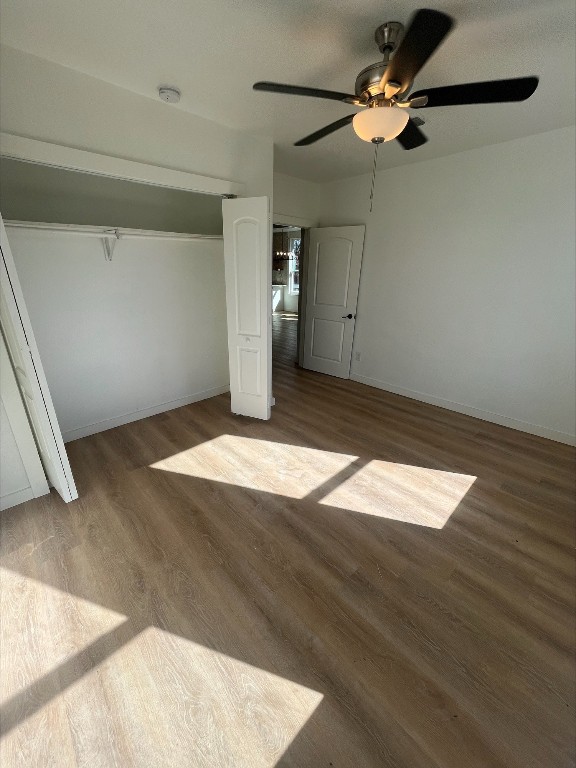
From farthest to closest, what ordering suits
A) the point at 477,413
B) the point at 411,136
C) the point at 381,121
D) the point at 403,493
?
the point at 477,413 → the point at 403,493 → the point at 411,136 → the point at 381,121

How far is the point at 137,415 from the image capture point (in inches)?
127

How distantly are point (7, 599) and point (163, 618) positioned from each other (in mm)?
791

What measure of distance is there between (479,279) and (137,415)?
12.9 feet

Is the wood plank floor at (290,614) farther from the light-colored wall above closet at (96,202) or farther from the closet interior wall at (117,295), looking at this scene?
the light-colored wall above closet at (96,202)

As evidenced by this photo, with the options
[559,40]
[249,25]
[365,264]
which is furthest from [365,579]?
[365,264]

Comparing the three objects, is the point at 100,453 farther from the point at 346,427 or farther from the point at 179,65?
the point at 179,65

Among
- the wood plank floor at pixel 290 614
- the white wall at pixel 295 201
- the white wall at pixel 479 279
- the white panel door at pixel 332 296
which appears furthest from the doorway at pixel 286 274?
the wood plank floor at pixel 290 614

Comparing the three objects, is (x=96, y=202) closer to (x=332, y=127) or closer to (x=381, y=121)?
(x=332, y=127)

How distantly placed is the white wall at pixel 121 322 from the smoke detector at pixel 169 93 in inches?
43.3

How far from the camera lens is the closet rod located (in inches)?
86.7

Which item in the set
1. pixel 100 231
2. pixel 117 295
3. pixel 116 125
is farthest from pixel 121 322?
pixel 116 125

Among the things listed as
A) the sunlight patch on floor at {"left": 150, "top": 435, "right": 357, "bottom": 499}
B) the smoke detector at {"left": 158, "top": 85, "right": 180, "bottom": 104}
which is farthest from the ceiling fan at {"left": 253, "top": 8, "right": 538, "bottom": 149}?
the sunlight patch on floor at {"left": 150, "top": 435, "right": 357, "bottom": 499}

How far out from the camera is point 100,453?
8.70ft

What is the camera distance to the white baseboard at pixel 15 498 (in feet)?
6.63
